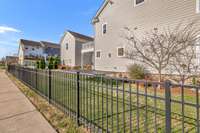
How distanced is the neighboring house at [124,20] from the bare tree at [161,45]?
0.49 meters

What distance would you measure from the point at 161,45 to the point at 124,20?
524 centimetres

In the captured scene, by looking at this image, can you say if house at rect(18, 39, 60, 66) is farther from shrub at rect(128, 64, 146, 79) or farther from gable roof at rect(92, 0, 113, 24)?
shrub at rect(128, 64, 146, 79)

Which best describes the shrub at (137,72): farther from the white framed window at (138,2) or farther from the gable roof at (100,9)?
the gable roof at (100,9)

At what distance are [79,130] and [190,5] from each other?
10.2 metres

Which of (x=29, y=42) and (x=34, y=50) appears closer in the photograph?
(x=29, y=42)

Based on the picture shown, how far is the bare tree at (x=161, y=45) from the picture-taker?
9617mm

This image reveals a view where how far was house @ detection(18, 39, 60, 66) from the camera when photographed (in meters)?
49.9

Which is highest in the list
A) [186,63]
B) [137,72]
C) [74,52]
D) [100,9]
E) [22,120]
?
[100,9]

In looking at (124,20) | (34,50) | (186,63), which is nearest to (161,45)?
(186,63)

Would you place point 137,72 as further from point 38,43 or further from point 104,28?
point 38,43

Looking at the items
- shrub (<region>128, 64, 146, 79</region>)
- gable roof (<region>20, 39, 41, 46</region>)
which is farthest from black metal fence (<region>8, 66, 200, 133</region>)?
gable roof (<region>20, 39, 41, 46</region>)

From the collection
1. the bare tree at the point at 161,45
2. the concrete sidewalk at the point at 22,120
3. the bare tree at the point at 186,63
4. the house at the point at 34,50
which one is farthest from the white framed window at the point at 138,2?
the house at the point at 34,50

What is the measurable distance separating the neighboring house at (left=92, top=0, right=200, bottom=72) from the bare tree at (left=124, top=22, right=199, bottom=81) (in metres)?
0.49

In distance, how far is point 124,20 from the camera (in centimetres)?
1440
